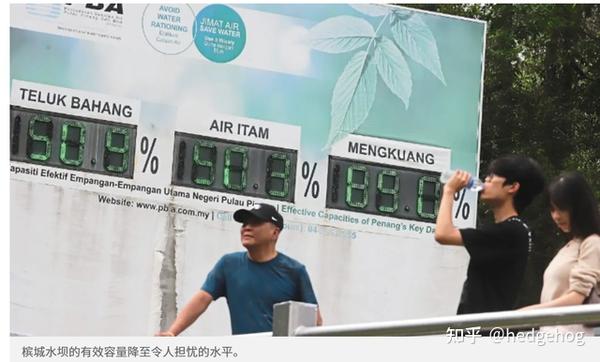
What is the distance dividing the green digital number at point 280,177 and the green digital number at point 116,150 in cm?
104

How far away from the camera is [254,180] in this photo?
1084 cm

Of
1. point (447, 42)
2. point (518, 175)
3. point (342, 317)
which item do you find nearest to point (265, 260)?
point (518, 175)

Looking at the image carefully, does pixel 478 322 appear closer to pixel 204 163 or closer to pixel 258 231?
pixel 258 231

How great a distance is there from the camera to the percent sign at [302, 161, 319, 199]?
36.2 feet

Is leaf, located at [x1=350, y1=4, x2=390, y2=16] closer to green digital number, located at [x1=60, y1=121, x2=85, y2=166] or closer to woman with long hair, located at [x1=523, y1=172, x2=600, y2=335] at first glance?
green digital number, located at [x1=60, y1=121, x2=85, y2=166]

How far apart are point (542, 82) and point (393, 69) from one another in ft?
16.3

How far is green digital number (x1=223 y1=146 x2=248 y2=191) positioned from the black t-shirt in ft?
21.2

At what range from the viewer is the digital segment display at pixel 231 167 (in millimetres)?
10695

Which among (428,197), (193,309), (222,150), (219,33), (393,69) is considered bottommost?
(193,309)

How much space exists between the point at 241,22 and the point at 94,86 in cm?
124

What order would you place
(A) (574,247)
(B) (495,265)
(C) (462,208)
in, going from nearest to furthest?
(A) (574,247) → (B) (495,265) → (C) (462,208)

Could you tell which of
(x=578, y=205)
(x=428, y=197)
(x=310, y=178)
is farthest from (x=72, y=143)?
(x=578, y=205)

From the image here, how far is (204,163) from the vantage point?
35.1 ft

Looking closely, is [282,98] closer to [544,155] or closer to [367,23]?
[367,23]
